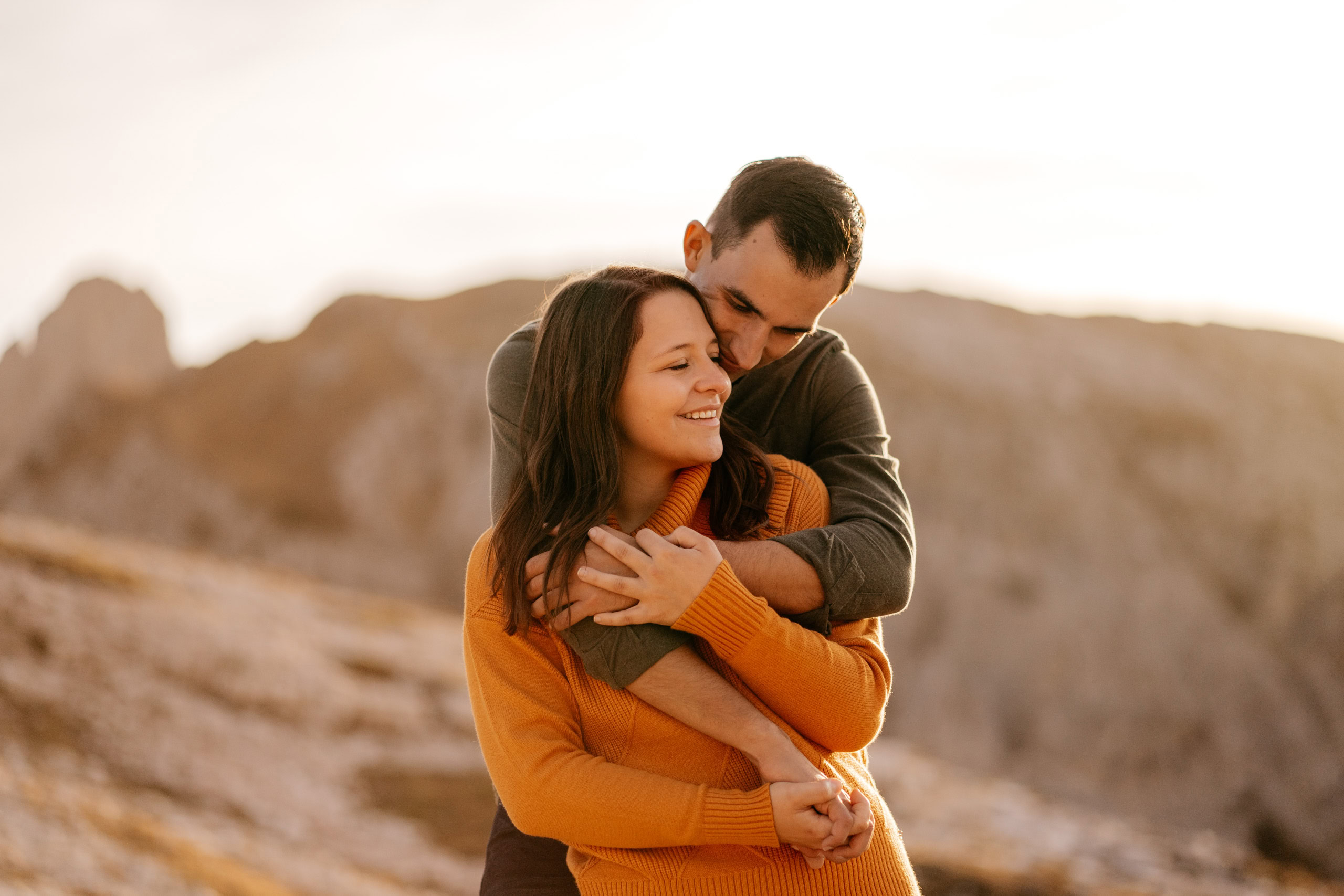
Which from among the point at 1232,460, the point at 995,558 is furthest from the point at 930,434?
the point at 1232,460

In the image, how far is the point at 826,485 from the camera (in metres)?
2.95

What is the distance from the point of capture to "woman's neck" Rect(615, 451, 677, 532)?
2.72m

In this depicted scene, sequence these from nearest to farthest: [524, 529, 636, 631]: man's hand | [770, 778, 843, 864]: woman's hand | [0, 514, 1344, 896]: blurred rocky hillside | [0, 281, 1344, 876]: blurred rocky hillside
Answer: [770, 778, 843, 864]: woman's hand < [524, 529, 636, 631]: man's hand < [0, 514, 1344, 896]: blurred rocky hillside < [0, 281, 1344, 876]: blurred rocky hillside

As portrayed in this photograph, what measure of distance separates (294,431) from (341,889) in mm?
27602

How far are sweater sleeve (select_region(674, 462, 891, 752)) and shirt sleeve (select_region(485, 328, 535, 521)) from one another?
679 millimetres

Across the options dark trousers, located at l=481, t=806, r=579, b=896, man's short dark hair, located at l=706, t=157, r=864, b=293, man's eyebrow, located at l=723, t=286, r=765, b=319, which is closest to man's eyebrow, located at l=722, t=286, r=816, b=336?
man's eyebrow, located at l=723, t=286, r=765, b=319

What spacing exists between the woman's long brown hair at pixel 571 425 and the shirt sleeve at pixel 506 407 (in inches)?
4.4

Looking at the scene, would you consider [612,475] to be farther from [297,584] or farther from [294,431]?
[294,431]

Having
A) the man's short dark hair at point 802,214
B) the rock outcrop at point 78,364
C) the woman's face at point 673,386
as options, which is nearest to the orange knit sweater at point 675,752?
the woman's face at point 673,386

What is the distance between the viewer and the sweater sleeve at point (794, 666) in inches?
93.8

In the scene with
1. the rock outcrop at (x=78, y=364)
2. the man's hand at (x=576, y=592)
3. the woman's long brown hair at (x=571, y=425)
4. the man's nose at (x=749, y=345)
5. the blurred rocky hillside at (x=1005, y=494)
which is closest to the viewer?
the man's hand at (x=576, y=592)

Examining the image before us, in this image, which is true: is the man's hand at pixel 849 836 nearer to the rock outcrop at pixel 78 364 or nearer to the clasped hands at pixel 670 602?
the clasped hands at pixel 670 602

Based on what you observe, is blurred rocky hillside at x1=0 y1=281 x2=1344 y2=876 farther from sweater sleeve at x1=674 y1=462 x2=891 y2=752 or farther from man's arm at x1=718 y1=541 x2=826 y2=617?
man's arm at x1=718 y1=541 x2=826 y2=617

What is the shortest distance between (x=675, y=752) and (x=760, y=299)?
4.07 ft
